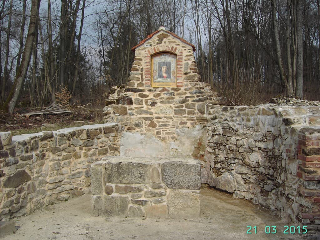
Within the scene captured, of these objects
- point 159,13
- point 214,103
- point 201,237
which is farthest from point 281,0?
point 201,237

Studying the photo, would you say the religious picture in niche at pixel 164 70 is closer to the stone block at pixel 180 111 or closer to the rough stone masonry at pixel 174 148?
the rough stone masonry at pixel 174 148

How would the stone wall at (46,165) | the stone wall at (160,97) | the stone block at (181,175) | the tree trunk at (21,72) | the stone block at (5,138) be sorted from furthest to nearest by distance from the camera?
the tree trunk at (21,72)
the stone wall at (160,97)
the stone block at (181,175)
the stone wall at (46,165)
the stone block at (5,138)

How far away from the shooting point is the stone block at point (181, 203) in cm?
406

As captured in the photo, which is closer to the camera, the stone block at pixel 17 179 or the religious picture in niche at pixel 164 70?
the stone block at pixel 17 179

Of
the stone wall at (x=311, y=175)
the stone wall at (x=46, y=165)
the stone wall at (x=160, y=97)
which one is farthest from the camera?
the stone wall at (x=160, y=97)

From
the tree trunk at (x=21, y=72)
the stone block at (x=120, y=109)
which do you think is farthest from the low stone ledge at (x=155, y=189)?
the tree trunk at (x=21, y=72)

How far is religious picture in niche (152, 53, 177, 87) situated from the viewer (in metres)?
7.82

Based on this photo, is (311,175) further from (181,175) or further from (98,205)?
(98,205)

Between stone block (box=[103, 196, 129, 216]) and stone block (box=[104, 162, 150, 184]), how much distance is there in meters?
0.25

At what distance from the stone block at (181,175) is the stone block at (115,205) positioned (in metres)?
0.68

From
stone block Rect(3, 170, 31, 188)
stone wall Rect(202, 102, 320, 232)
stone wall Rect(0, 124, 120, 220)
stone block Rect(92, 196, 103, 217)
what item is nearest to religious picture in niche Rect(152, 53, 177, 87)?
stone wall Rect(202, 102, 320, 232)

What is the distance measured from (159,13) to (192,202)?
17506mm

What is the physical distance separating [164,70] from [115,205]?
15.2 ft

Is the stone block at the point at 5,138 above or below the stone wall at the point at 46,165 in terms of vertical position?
above
